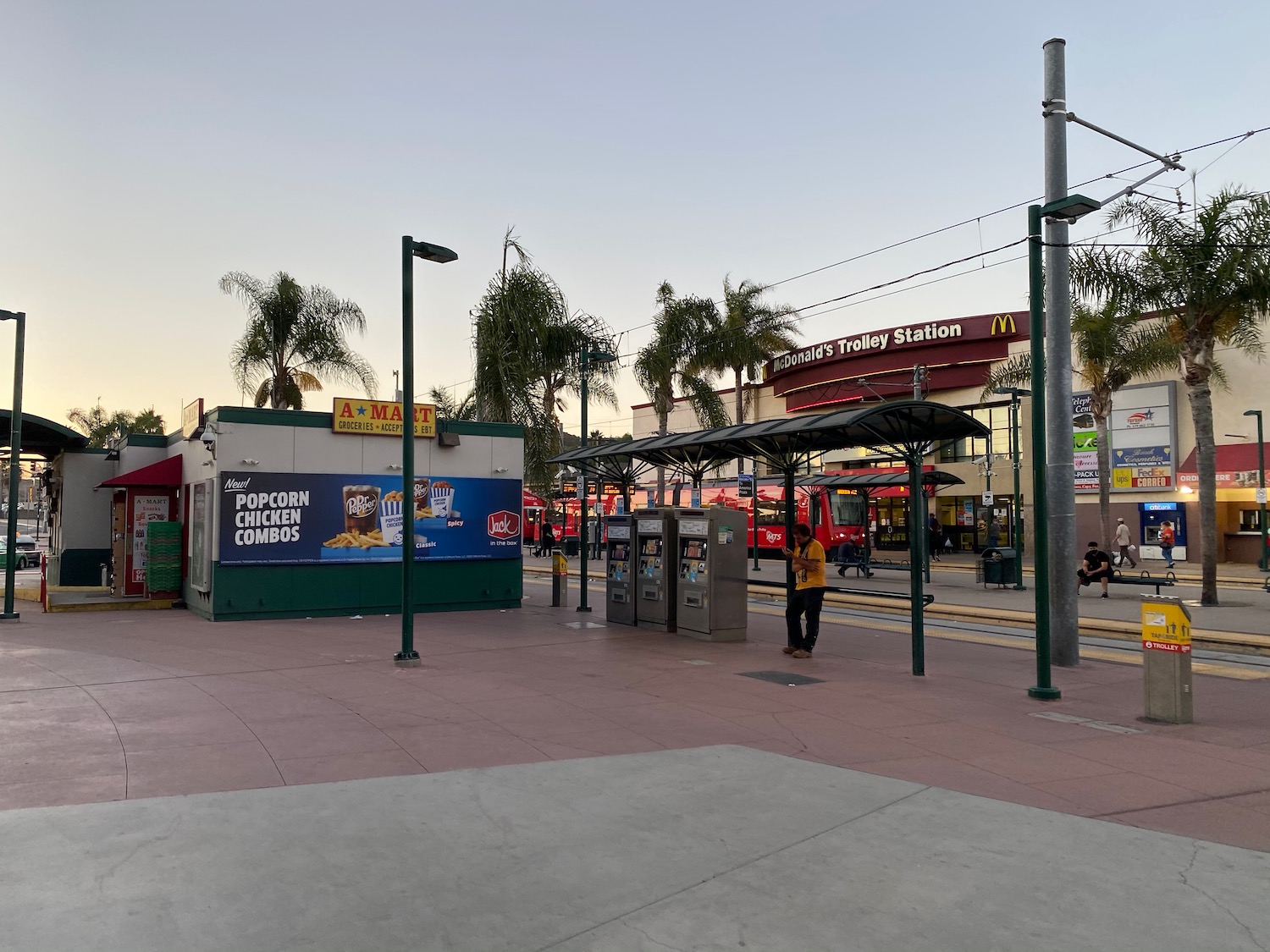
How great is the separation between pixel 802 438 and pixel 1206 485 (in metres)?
10.4

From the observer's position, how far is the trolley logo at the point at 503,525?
60.7 feet

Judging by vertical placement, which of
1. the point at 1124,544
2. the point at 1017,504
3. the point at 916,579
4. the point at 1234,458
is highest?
the point at 1234,458

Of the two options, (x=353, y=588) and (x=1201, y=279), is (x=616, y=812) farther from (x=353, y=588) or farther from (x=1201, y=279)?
(x=1201, y=279)

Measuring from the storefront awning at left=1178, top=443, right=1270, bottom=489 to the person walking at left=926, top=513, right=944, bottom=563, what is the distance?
10.2 metres

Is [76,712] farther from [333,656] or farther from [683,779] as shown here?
[683,779]

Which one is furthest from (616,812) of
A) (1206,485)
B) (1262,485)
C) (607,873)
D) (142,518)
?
(1262,485)

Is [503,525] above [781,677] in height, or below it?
above

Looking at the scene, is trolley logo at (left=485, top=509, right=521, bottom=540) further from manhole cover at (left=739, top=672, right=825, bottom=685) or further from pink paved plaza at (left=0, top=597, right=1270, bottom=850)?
manhole cover at (left=739, top=672, right=825, bottom=685)

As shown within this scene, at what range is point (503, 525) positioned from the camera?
1867cm

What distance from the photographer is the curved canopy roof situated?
1928 centimetres

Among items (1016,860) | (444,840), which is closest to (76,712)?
(444,840)

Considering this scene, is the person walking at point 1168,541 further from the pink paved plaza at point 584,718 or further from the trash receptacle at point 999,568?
the pink paved plaza at point 584,718

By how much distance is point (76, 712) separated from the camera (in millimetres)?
8352

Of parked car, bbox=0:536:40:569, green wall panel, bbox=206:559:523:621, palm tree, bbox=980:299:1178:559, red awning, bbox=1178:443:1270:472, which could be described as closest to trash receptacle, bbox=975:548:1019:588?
palm tree, bbox=980:299:1178:559
